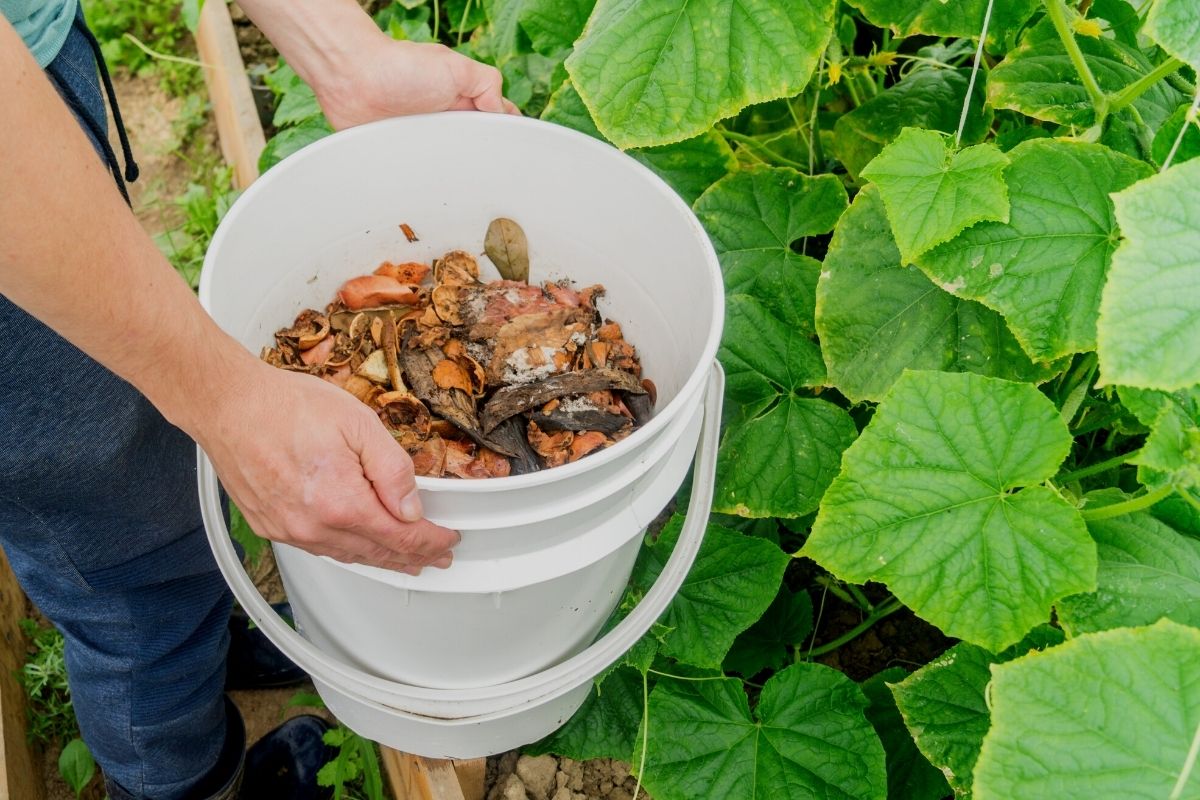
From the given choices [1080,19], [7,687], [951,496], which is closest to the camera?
[951,496]

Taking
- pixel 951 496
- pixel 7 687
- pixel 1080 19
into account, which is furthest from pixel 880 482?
pixel 7 687

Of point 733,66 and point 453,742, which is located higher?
point 733,66

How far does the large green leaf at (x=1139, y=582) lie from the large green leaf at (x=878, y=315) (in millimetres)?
284

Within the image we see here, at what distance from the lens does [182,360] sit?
85 cm

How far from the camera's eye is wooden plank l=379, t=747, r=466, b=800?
56.3 inches

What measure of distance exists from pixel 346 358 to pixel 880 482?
2.21 ft

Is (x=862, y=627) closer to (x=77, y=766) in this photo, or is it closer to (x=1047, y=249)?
(x=1047, y=249)

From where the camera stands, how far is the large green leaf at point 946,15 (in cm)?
124

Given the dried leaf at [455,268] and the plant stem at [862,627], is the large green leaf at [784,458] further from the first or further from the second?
the dried leaf at [455,268]

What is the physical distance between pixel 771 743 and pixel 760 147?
89 centimetres

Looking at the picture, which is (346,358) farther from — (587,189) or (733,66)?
Result: (733,66)

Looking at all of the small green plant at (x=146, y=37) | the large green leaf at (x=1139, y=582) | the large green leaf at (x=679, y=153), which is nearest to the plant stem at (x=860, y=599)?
the large green leaf at (x=1139, y=582)

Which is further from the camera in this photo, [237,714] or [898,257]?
[237,714]

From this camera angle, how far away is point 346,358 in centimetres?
133
